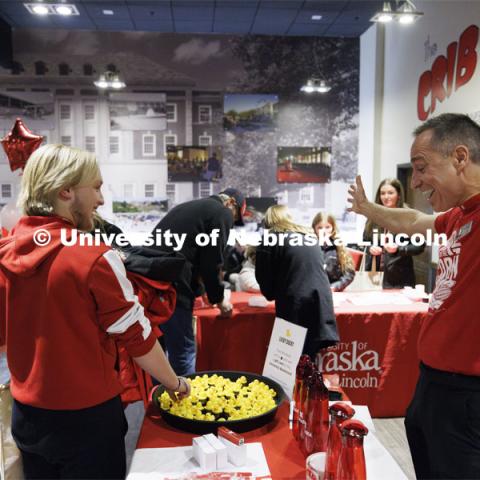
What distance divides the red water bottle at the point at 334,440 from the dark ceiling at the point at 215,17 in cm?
567

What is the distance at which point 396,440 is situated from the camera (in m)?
3.10

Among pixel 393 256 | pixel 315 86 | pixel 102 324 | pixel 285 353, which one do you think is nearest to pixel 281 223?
pixel 393 256

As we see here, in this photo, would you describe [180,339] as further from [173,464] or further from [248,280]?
[173,464]

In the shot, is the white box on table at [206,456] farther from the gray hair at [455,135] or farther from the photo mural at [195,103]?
the photo mural at [195,103]

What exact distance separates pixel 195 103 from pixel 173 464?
249 inches

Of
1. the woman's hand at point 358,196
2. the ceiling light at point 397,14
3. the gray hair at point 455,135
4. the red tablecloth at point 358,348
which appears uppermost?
the ceiling light at point 397,14

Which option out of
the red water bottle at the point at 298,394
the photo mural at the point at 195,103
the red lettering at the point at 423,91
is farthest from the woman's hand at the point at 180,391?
the photo mural at the point at 195,103

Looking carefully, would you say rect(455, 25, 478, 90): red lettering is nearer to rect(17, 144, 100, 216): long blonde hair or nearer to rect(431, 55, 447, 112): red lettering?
rect(431, 55, 447, 112): red lettering

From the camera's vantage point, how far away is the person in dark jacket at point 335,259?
383 centimetres

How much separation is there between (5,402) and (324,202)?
628 cm

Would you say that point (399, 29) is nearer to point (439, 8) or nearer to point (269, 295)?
point (439, 8)

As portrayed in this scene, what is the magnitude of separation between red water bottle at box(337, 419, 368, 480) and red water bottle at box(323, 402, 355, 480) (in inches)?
1.0

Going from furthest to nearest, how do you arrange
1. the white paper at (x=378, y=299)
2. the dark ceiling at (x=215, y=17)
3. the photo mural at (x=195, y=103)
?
the photo mural at (x=195, y=103), the dark ceiling at (x=215, y=17), the white paper at (x=378, y=299)

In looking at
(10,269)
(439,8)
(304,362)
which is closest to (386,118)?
(439,8)
